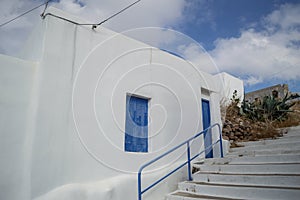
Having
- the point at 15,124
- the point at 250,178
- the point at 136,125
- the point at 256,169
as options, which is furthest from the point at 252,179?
the point at 15,124

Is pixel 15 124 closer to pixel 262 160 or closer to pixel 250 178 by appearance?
pixel 250 178

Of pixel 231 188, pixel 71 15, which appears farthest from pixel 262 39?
pixel 71 15

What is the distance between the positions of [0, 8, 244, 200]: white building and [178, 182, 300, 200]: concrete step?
0.87 m

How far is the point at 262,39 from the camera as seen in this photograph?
530 cm

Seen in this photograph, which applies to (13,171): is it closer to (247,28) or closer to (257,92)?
(247,28)

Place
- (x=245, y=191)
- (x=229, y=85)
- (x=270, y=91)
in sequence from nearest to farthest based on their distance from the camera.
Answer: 1. (x=245, y=191)
2. (x=229, y=85)
3. (x=270, y=91)

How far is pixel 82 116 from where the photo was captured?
11.4 ft

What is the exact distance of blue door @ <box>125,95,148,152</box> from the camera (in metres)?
4.12

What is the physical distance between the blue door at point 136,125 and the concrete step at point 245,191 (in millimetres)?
1325

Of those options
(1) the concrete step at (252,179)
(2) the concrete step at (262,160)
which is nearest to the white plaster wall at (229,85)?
(2) the concrete step at (262,160)

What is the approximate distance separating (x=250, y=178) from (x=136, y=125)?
2.30m

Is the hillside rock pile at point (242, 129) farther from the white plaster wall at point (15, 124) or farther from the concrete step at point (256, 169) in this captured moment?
the white plaster wall at point (15, 124)

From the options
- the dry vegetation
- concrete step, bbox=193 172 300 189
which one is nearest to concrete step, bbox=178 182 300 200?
concrete step, bbox=193 172 300 189

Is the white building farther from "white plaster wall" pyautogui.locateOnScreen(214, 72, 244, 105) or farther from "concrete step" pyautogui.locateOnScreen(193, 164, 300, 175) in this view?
"white plaster wall" pyautogui.locateOnScreen(214, 72, 244, 105)
